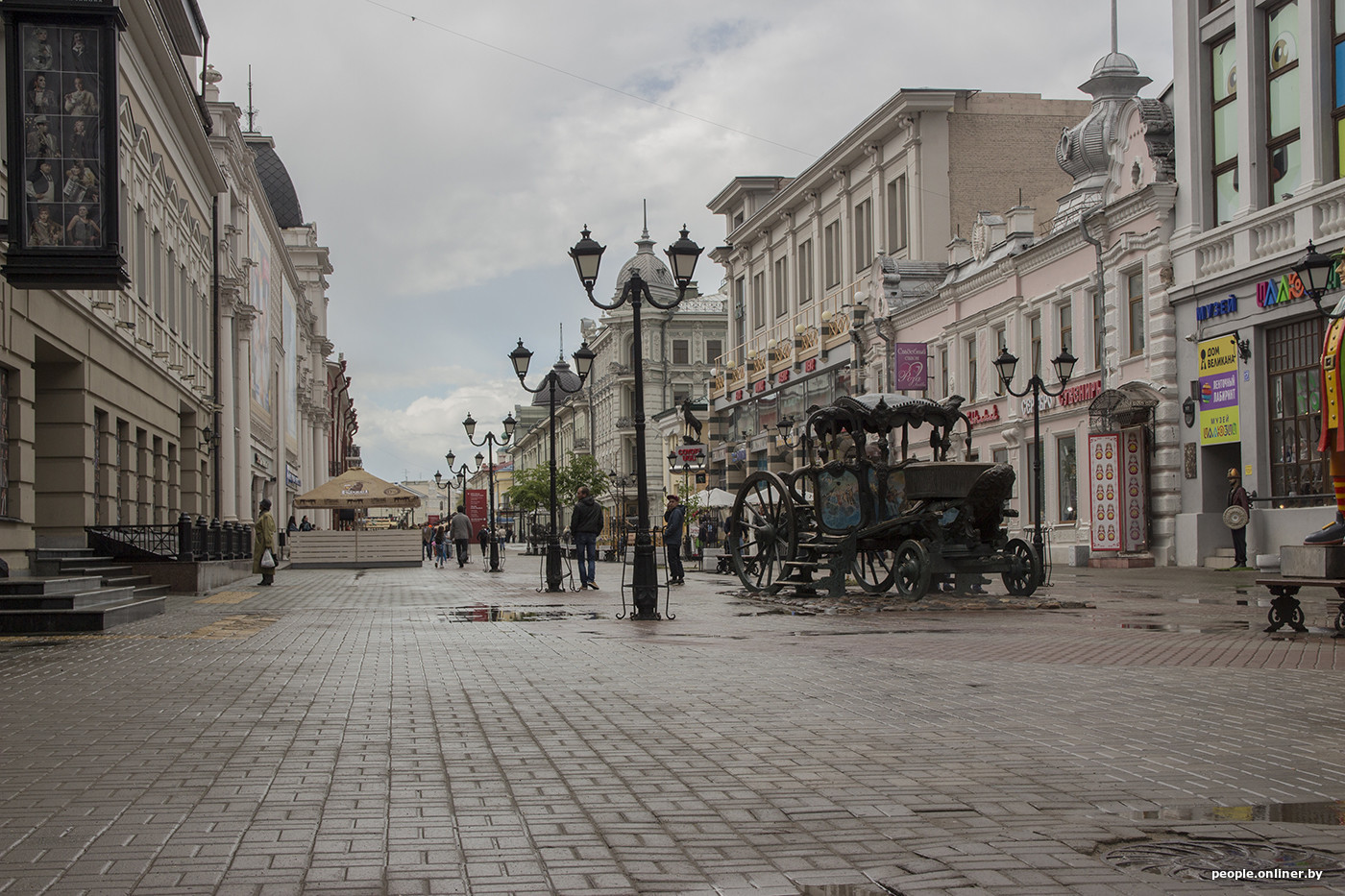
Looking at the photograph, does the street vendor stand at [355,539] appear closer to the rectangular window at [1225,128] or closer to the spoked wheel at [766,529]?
the spoked wheel at [766,529]

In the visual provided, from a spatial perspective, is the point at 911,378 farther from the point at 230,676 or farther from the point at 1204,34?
the point at 230,676

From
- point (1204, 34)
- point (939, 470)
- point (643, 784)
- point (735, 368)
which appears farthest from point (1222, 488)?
point (735, 368)

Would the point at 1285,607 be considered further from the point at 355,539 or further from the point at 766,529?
the point at 355,539

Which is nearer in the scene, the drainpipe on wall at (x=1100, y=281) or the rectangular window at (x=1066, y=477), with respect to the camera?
the drainpipe on wall at (x=1100, y=281)

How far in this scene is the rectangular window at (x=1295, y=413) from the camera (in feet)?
77.8

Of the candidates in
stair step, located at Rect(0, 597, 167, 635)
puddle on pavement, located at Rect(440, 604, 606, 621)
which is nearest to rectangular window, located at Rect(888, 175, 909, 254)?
puddle on pavement, located at Rect(440, 604, 606, 621)

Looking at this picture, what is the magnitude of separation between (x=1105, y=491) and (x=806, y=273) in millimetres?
26064

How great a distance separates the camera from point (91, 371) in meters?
21.4

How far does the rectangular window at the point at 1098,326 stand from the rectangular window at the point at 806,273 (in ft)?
72.1

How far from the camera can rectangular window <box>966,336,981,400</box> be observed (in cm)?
3809

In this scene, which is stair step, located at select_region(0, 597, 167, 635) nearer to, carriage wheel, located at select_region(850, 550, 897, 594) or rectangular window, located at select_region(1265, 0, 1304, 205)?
carriage wheel, located at select_region(850, 550, 897, 594)

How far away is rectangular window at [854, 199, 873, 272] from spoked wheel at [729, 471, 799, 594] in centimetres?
2863

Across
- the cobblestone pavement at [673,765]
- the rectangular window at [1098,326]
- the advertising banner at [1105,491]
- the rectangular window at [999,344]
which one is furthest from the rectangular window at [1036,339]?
the cobblestone pavement at [673,765]

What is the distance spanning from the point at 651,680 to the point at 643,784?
11.5 feet
